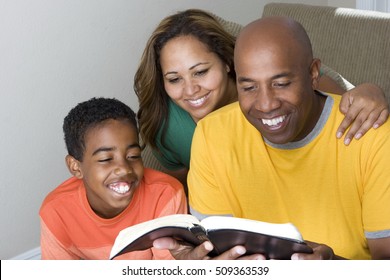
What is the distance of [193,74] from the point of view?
2.13 m

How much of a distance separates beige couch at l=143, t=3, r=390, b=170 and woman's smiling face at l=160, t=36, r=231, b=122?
0.95ft

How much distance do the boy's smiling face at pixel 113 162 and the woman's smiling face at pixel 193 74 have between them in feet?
0.68

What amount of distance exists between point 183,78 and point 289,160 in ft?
1.85

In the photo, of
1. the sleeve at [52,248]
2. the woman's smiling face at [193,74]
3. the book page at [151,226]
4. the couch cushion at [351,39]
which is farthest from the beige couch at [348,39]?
the book page at [151,226]

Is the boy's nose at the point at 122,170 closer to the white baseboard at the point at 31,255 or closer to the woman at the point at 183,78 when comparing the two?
the woman at the point at 183,78

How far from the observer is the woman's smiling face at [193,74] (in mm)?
2117

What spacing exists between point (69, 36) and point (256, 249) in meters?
1.52

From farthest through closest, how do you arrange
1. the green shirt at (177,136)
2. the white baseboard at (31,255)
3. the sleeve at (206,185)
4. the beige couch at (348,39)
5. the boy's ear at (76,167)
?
the white baseboard at (31,255) < the beige couch at (348,39) < the green shirt at (177,136) < the boy's ear at (76,167) < the sleeve at (206,185)

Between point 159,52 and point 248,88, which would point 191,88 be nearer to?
point 159,52

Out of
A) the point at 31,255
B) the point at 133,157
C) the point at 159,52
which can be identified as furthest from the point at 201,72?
the point at 31,255

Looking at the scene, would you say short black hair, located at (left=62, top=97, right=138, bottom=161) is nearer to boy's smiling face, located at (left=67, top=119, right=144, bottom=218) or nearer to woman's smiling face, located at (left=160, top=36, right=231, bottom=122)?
boy's smiling face, located at (left=67, top=119, right=144, bottom=218)

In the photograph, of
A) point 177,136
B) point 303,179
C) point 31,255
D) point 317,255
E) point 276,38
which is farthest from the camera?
point 31,255

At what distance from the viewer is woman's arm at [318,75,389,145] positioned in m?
1.59
